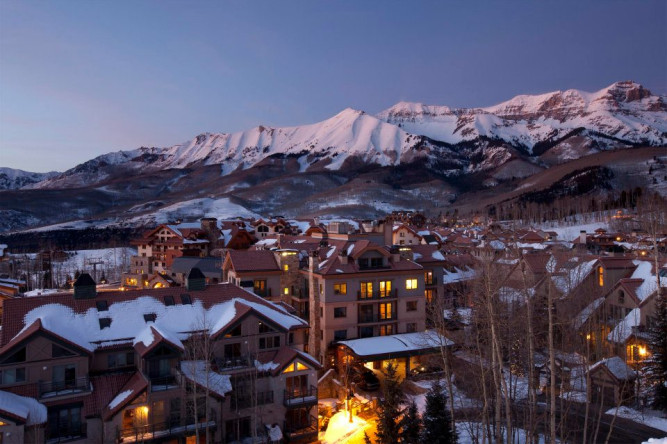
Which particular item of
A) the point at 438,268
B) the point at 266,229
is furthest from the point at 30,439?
the point at 266,229

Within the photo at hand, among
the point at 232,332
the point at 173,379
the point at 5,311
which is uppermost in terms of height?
the point at 5,311

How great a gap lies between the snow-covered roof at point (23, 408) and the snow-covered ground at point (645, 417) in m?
33.7

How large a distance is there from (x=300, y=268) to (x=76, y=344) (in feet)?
75.9

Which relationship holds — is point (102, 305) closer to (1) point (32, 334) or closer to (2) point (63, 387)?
(1) point (32, 334)

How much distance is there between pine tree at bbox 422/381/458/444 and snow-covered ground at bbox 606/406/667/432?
46.2 feet

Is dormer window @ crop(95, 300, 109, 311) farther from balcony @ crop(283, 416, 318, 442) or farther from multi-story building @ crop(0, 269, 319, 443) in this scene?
balcony @ crop(283, 416, 318, 442)

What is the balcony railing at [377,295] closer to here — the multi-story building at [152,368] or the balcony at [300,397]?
the multi-story building at [152,368]

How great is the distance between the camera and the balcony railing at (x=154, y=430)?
81.3ft

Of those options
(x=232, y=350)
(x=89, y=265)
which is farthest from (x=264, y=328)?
(x=89, y=265)

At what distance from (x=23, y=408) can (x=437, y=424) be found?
2092 cm

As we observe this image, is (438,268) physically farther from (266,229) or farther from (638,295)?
(266,229)

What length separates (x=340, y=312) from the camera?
41938mm

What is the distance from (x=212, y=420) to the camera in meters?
26.8

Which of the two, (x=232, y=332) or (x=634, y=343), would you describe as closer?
(x=232, y=332)
